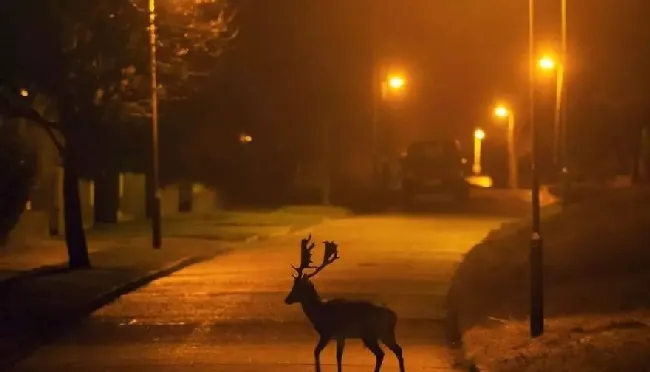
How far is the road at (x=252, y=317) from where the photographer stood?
12.3 metres

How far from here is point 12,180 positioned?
1009 inches

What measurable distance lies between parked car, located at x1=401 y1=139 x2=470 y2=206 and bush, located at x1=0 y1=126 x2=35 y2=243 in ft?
79.2

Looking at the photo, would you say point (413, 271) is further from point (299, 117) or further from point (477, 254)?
point (299, 117)

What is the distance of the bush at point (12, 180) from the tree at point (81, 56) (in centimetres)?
349

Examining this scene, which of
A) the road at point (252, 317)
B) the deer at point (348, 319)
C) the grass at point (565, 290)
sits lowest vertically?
the road at point (252, 317)

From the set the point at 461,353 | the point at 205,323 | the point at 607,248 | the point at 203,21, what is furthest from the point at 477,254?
the point at 461,353

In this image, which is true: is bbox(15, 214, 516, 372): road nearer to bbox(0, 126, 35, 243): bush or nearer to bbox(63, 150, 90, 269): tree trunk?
bbox(63, 150, 90, 269): tree trunk

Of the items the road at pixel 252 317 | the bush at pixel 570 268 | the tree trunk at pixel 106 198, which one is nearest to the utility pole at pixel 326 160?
the tree trunk at pixel 106 198

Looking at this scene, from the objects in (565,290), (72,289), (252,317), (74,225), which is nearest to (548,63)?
(74,225)

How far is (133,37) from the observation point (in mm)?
20688

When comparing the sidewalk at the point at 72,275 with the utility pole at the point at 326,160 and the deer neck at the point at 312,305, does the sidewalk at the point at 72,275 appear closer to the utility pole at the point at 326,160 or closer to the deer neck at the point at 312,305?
the deer neck at the point at 312,305

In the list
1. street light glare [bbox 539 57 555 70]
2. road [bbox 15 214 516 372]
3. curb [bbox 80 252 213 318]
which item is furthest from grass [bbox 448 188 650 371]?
street light glare [bbox 539 57 555 70]

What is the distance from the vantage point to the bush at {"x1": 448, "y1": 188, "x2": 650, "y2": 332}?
1424cm

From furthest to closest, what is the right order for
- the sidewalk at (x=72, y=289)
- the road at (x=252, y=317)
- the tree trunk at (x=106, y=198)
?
the tree trunk at (x=106, y=198) → the sidewalk at (x=72, y=289) → the road at (x=252, y=317)
